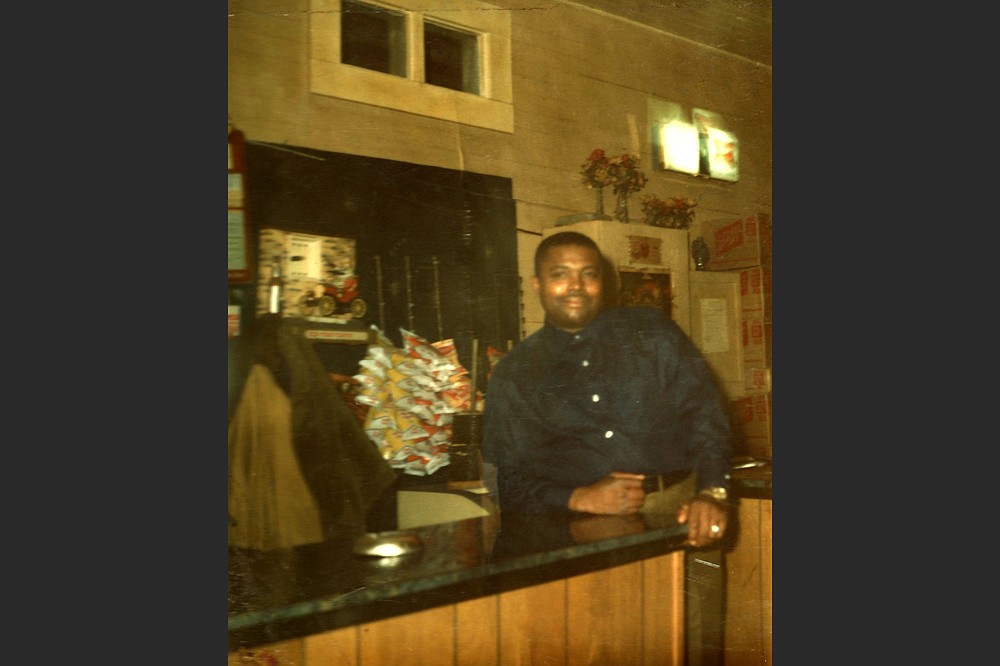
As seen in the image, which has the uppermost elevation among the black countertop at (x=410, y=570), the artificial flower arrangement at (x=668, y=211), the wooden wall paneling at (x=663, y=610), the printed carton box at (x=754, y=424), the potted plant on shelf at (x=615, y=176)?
the potted plant on shelf at (x=615, y=176)

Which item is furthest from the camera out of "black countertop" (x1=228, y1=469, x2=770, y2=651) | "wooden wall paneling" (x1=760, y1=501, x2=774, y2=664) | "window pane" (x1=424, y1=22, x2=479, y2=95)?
"wooden wall paneling" (x1=760, y1=501, x2=774, y2=664)

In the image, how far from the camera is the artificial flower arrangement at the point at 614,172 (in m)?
1.71

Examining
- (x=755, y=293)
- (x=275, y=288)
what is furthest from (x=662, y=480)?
(x=275, y=288)

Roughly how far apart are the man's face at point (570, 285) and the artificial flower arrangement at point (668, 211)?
6.9 inches

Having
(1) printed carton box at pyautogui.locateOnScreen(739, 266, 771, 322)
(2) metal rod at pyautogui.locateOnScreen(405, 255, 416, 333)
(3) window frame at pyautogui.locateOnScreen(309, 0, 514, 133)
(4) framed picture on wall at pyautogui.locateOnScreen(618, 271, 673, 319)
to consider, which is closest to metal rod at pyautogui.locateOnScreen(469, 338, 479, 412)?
(2) metal rod at pyautogui.locateOnScreen(405, 255, 416, 333)

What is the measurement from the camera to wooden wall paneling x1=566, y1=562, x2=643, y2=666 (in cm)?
169

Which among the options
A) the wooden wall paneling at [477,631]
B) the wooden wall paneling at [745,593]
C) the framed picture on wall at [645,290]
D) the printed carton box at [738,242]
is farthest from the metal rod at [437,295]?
the wooden wall paneling at [745,593]

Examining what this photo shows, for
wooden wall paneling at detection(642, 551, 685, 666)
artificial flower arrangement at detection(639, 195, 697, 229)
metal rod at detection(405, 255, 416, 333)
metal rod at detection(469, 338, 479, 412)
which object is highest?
artificial flower arrangement at detection(639, 195, 697, 229)

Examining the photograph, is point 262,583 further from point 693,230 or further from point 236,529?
point 693,230

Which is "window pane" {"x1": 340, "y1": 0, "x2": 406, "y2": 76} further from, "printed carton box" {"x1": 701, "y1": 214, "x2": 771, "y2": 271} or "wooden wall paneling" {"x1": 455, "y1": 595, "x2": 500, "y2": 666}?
"wooden wall paneling" {"x1": 455, "y1": 595, "x2": 500, "y2": 666}

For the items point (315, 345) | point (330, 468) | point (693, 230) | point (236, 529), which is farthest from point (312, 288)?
point (693, 230)

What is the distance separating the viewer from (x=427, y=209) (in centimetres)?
159

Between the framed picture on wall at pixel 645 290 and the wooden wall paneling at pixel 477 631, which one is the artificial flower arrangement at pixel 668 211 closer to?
the framed picture on wall at pixel 645 290

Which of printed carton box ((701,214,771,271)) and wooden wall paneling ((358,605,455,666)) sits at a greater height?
printed carton box ((701,214,771,271))
